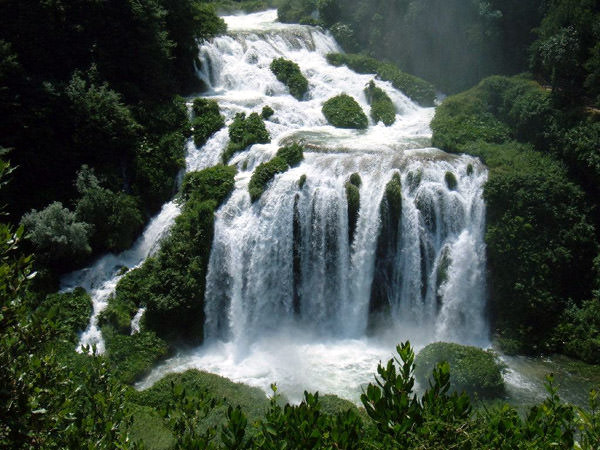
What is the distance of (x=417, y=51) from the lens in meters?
30.6

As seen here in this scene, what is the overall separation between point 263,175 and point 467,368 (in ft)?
27.5

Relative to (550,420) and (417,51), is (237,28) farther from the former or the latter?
(550,420)

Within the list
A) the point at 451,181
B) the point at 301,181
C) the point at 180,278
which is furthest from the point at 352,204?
the point at 180,278

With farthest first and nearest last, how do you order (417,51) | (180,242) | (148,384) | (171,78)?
(417,51), (171,78), (180,242), (148,384)

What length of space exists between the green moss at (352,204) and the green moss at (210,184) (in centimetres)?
389

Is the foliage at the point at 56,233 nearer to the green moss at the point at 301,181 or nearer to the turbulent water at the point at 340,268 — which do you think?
the turbulent water at the point at 340,268

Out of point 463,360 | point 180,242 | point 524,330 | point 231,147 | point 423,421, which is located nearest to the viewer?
point 423,421

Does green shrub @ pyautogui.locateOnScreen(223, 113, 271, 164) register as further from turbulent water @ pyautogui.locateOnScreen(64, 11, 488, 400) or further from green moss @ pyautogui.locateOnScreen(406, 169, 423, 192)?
green moss @ pyautogui.locateOnScreen(406, 169, 423, 192)

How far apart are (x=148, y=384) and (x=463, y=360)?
8.16 metres

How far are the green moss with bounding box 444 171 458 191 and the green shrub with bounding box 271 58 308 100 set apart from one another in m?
10.1

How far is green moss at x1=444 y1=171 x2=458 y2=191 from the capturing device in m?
17.1

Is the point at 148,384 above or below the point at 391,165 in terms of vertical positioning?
below

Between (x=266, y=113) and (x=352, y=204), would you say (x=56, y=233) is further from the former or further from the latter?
(x=266, y=113)

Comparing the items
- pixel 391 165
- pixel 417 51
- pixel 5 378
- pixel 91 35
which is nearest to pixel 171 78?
pixel 91 35
